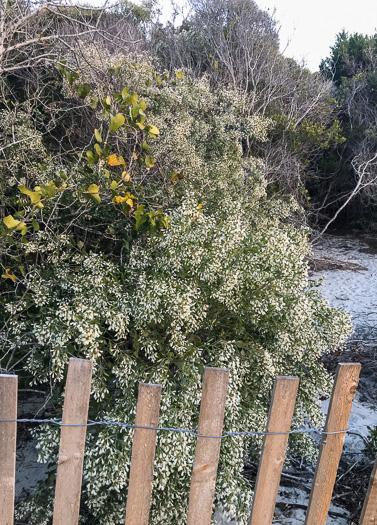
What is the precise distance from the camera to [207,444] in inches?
60.4

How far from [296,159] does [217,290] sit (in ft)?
28.4

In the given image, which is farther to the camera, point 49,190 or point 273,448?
point 49,190

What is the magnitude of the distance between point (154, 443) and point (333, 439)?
65 cm

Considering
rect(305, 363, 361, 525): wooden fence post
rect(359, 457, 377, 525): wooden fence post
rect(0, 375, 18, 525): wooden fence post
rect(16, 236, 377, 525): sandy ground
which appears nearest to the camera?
rect(0, 375, 18, 525): wooden fence post

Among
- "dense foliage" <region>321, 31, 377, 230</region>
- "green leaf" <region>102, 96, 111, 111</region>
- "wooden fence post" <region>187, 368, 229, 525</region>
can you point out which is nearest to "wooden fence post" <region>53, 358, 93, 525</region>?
"wooden fence post" <region>187, 368, 229, 525</region>

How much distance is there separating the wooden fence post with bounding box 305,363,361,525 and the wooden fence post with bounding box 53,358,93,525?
0.85 metres

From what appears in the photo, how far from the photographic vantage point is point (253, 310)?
3045 millimetres

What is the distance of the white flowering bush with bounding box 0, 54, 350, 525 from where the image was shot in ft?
8.71

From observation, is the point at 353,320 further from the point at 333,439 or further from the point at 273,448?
the point at 273,448

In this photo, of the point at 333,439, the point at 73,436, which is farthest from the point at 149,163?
A: the point at 333,439

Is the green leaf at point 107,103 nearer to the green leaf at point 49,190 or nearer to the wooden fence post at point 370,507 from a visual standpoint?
the green leaf at point 49,190

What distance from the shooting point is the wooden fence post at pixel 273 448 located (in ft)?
4.98

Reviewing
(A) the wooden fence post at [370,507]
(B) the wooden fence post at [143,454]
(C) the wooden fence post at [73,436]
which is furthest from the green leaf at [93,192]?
(A) the wooden fence post at [370,507]

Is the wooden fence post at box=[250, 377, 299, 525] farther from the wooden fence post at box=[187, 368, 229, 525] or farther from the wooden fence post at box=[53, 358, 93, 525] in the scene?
the wooden fence post at box=[53, 358, 93, 525]
